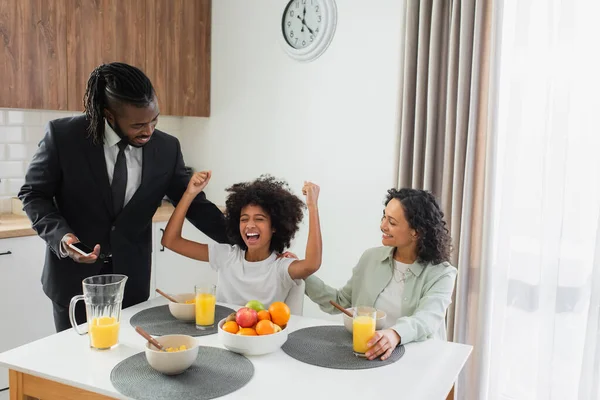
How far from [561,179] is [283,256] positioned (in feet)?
4.05

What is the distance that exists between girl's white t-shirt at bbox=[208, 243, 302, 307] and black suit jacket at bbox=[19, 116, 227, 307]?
28 centimetres

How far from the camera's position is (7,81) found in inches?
114

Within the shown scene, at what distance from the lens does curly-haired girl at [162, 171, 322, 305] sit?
2.17 metres

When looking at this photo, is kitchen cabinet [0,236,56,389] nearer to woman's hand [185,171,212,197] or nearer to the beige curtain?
woman's hand [185,171,212,197]

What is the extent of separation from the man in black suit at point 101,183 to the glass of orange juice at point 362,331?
0.90 meters

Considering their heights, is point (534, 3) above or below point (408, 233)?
above

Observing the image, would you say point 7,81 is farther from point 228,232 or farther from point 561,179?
point 561,179

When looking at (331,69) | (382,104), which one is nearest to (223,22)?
(331,69)

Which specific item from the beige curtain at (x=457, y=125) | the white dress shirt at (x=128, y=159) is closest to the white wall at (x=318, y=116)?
the beige curtain at (x=457, y=125)

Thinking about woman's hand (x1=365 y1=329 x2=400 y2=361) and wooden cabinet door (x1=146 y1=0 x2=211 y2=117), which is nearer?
woman's hand (x1=365 y1=329 x2=400 y2=361)

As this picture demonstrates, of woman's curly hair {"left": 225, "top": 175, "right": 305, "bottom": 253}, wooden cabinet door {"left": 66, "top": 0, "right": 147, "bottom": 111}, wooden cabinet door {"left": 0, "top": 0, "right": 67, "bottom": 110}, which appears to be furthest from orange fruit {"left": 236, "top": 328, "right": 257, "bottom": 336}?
wooden cabinet door {"left": 66, "top": 0, "right": 147, "bottom": 111}

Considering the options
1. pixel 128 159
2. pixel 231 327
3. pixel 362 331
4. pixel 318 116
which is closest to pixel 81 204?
pixel 128 159

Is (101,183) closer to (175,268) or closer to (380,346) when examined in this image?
(380,346)

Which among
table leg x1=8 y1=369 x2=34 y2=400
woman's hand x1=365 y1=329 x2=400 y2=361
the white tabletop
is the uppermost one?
woman's hand x1=365 y1=329 x2=400 y2=361
